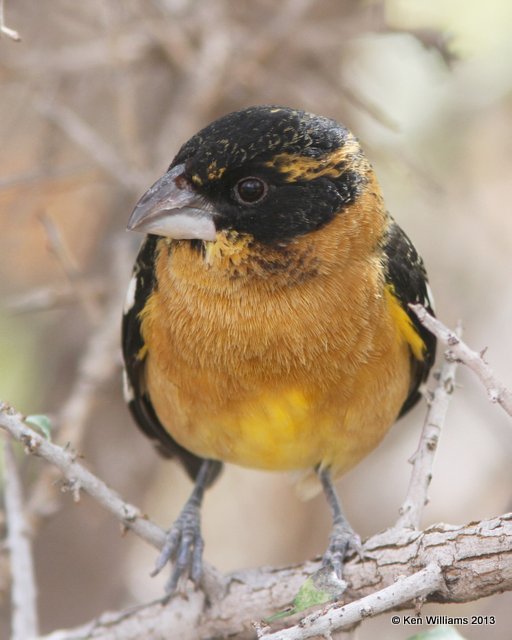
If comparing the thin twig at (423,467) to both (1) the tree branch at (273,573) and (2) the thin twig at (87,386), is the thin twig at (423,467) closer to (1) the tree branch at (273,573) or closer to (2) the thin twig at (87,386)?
(1) the tree branch at (273,573)

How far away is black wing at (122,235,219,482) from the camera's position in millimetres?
4043

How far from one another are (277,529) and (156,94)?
2919mm

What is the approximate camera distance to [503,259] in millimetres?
6359

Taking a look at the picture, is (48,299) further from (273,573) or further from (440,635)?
(440,635)

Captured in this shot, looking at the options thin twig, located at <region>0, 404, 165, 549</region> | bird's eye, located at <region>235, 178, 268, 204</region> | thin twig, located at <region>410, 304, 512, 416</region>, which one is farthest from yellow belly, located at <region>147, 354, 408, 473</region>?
thin twig, located at <region>410, 304, 512, 416</region>

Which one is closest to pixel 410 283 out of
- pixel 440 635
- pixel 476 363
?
pixel 476 363

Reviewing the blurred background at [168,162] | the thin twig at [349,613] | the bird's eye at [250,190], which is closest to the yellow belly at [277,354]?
the bird's eye at [250,190]

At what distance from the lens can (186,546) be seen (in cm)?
409

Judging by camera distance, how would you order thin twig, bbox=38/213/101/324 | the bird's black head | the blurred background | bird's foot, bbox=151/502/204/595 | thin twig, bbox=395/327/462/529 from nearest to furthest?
thin twig, bbox=395/327/462/529 → the bird's black head → bird's foot, bbox=151/502/204/595 → thin twig, bbox=38/213/101/324 → the blurred background

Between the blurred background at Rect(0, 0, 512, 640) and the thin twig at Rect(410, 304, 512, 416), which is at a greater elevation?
the blurred background at Rect(0, 0, 512, 640)

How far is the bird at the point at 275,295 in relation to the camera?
141 inches

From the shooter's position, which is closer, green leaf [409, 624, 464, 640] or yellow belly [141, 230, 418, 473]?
green leaf [409, 624, 464, 640]

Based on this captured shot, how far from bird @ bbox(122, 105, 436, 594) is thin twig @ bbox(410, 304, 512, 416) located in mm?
927

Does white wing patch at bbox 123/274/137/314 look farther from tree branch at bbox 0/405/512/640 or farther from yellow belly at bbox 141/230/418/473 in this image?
tree branch at bbox 0/405/512/640
